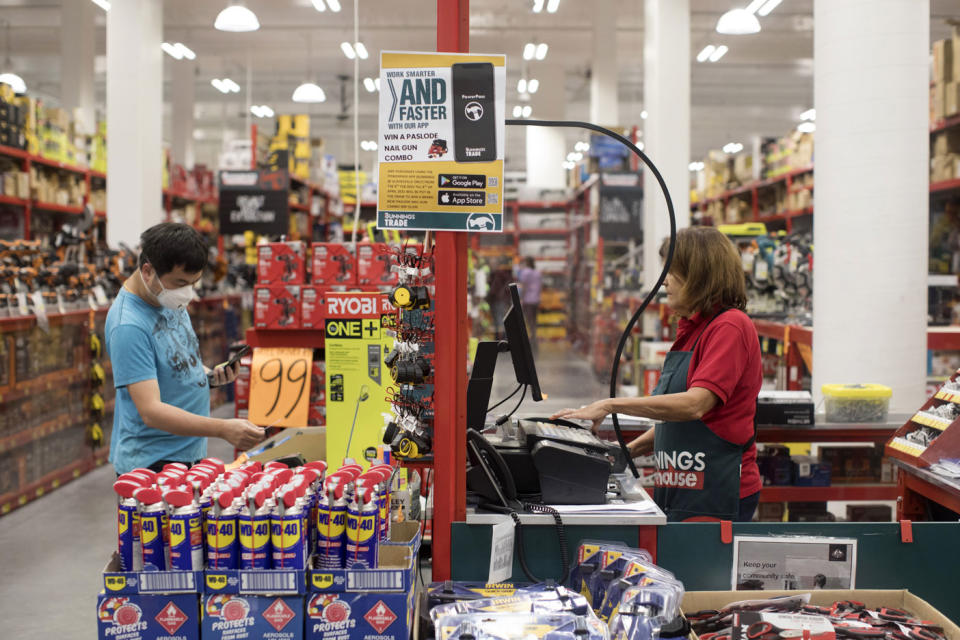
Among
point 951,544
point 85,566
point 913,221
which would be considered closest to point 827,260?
point 913,221

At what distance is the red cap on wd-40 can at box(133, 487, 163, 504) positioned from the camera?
5.75ft

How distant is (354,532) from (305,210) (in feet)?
32.8

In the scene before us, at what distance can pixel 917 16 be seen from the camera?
4406mm

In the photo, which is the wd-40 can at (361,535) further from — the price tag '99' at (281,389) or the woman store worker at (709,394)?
the price tag '99' at (281,389)

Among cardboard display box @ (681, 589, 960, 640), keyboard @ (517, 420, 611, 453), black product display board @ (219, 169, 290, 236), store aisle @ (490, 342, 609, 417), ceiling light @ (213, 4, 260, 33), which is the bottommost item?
store aisle @ (490, 342, 609, 417)

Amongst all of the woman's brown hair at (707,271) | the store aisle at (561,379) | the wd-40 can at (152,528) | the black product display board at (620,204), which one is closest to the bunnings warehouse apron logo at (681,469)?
the woman's brown hair at (707,271)

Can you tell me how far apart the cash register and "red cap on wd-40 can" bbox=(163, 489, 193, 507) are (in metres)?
0.71

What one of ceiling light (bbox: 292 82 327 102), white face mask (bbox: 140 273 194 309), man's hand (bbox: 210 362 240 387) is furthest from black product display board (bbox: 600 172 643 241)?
white face mask (bbox: 140 273 194 309)

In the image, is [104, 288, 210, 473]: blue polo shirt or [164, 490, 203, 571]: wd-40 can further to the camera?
[104, 288, 210, 473]: blue polo shirt

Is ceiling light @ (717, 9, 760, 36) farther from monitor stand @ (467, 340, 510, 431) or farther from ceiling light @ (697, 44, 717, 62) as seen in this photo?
monitor stand @ (467, 340, 510, 431)

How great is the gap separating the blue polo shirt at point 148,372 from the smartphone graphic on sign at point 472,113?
1.39 metres

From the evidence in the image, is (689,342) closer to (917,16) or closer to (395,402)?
(395,402)

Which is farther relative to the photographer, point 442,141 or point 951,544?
point 951,544

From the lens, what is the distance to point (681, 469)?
2.55 meters
